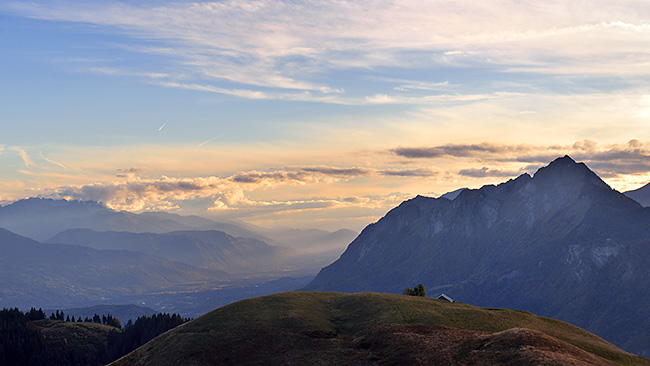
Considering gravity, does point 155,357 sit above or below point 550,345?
below

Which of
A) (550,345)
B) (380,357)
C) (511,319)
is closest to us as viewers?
(550,345)

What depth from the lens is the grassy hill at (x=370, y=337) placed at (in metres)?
81.0

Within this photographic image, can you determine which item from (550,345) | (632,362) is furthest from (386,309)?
(632,362)

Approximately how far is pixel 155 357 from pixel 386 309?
45937 millimetres

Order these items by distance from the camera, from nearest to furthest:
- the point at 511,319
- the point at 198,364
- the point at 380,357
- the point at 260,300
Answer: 1. the point at 380,357
2. the point at 198,364
3. the point at 511,319
4. the point at 260,300

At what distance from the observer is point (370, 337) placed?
315ft

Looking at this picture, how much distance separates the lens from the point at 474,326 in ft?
328

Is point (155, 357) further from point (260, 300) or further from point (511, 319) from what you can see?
point (511, 319)

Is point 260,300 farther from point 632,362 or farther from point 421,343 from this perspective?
point 632,362

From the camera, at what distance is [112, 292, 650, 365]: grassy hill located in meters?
81.0

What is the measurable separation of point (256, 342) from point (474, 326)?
40050 mm

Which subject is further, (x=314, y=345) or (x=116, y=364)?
(x=116, y=364)

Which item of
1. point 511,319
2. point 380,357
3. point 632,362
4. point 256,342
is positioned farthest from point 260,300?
point 632,362

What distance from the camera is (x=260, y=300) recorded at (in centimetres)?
12269
